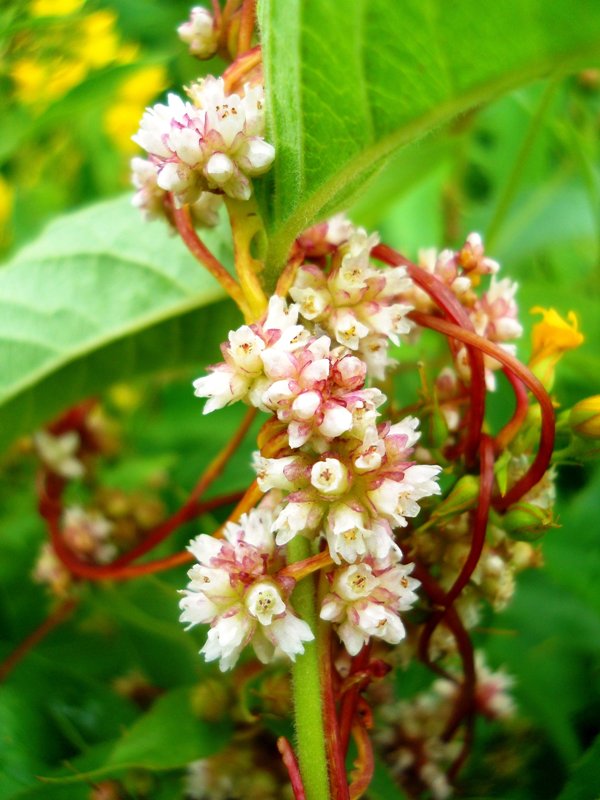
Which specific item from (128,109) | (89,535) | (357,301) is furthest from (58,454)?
(128,109)

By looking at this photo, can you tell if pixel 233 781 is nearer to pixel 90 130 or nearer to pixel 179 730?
pixel 179 730

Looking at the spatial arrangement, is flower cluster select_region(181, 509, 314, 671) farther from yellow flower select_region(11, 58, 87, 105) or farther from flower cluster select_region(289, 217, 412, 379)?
yellow flower select_region(11, 58, 87, 105)

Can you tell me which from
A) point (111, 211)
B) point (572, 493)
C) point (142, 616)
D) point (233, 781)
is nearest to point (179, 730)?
point (233, 781)

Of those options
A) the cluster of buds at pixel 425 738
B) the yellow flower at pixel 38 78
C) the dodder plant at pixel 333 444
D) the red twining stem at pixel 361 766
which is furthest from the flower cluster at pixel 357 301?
the yellow flower at pixel 38 78

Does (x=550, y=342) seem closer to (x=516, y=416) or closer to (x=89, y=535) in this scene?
(x=516, y=416)

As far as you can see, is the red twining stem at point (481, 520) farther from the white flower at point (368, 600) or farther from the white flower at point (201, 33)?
the white flower at point (201, 33)
